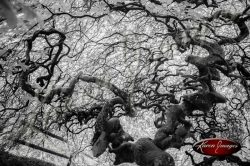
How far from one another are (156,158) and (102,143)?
1.26 metres

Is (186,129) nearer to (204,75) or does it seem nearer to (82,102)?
(204,75)

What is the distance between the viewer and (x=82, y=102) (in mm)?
8289

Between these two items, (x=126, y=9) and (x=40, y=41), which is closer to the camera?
(x=126, y=9)

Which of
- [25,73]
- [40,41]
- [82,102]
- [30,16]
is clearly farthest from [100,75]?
[30,16]

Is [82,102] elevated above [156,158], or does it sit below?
below

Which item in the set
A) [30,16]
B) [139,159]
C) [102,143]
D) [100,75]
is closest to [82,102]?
[100,75]

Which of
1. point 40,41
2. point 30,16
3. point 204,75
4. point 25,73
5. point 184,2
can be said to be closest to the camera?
point 30,16

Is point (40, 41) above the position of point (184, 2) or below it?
below

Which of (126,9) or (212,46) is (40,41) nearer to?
(126,9)

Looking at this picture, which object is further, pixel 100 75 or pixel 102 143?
pixel 100 75

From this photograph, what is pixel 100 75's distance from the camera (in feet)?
26.2

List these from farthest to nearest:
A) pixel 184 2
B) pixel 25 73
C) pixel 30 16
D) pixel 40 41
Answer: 1. pixel 40 41
2. pixel 25 73
3. pixel 184 2
4. pixel 30 16

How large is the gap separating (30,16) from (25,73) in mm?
4266

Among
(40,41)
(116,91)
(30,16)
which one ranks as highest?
(30,16)
